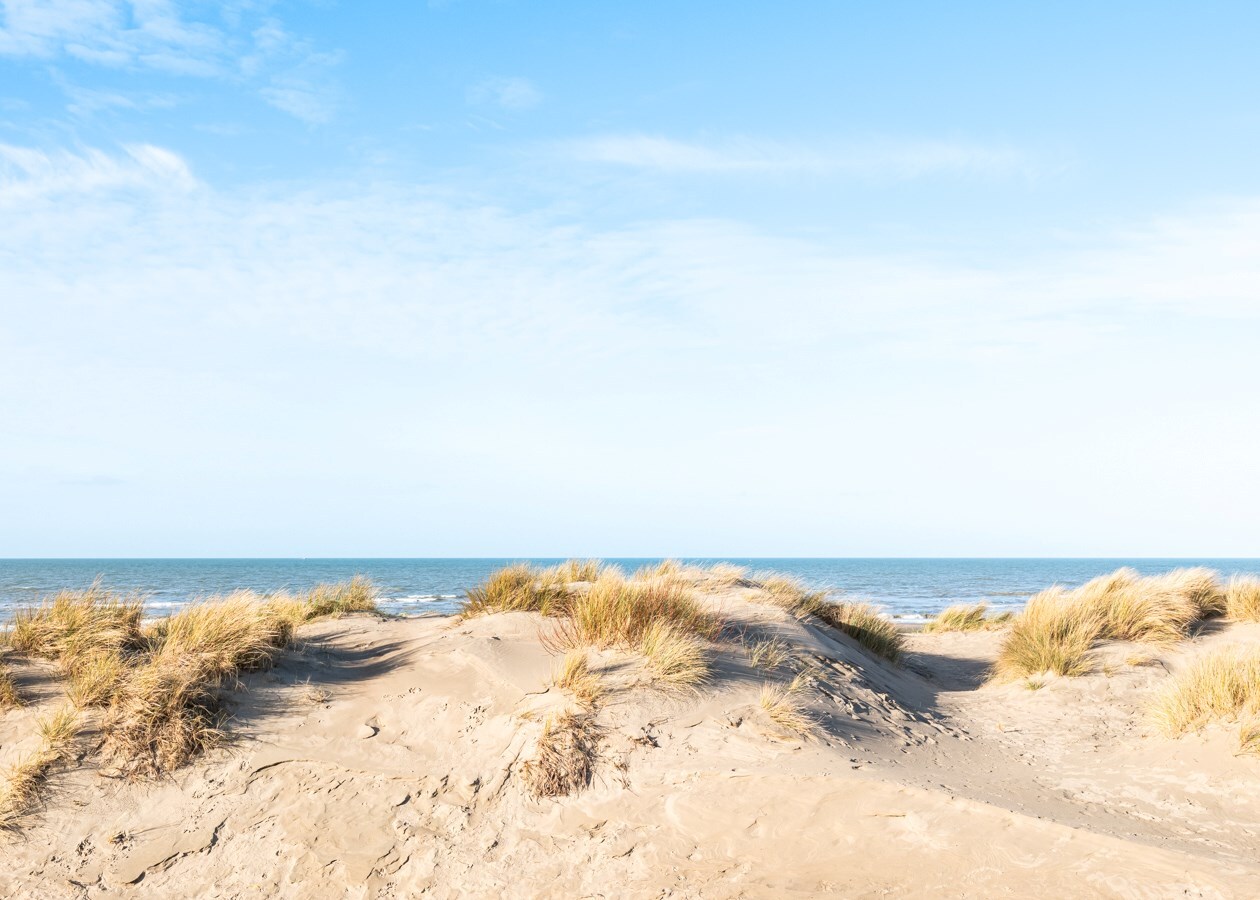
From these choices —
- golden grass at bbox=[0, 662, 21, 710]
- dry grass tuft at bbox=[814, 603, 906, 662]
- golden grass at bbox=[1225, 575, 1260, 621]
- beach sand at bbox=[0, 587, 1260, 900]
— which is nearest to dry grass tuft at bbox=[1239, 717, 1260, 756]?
beach sand at bbox=[0, 587, 1260, 900]

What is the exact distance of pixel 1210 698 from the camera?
8.29 metres

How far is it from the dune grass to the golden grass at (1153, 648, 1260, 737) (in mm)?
2374

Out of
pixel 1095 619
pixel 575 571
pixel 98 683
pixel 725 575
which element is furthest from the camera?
pixel 725 575

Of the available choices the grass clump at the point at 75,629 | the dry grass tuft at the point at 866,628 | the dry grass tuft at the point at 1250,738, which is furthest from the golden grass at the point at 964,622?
the grass clump at the point at 75,629

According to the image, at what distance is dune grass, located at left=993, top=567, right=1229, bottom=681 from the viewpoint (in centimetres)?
1135

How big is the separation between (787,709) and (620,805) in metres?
1.79

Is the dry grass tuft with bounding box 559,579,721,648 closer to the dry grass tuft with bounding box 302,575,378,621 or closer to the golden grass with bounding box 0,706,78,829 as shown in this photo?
the golden grass with bounding box 0,706,78,829

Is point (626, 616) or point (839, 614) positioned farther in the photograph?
point (839, 614)

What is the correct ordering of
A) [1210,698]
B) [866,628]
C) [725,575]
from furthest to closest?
[725,575]
[866,628]
[1210,698]

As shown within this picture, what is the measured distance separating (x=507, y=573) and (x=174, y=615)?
12.3 ft

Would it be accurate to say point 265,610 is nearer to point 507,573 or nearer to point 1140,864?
point 507,573

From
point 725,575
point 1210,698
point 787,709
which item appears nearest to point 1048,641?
point 1210,698

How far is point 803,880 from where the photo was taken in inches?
233

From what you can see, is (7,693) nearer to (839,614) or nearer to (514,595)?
(514,595)
